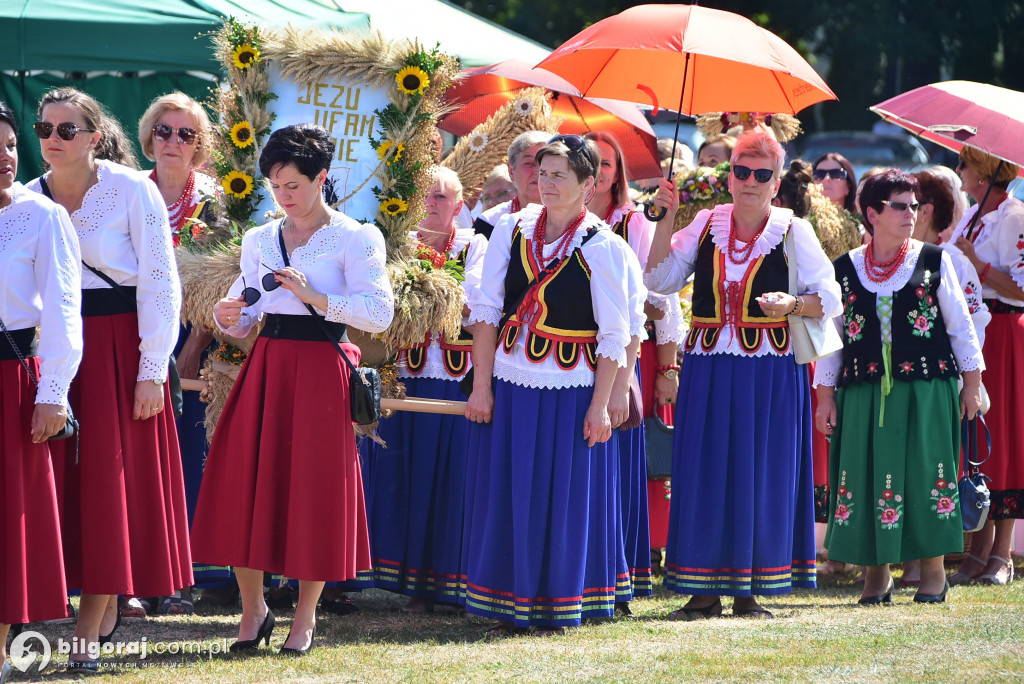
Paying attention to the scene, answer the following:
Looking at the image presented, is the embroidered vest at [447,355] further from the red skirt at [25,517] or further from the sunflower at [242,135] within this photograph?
the red skirt at [25,517]

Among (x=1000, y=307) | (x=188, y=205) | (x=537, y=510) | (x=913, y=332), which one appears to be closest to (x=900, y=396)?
(x=913, y=332)

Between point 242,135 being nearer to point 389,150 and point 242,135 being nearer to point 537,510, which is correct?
point 389,150

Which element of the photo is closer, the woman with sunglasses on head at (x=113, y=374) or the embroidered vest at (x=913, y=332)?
the woman with sunglasses on head at (x=113, y=374)

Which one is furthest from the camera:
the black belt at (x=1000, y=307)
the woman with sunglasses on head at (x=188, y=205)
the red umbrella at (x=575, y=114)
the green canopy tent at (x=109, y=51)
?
the red umbrella at (x=575, y=114)

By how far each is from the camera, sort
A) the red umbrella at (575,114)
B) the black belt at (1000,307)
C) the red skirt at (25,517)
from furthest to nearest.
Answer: the red umbrella at (575,114) < the black belt at (1000,307) < the red skirt at (25,517)

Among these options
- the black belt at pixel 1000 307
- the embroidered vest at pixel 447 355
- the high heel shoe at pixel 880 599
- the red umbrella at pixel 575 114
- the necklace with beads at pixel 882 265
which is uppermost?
the red umbrella at pixel 575 114

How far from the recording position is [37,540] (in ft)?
15.0

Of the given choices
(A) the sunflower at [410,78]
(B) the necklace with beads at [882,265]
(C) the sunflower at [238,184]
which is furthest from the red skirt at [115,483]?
(B) the necklace with beads at [882,265]

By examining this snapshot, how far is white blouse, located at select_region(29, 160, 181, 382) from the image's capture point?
502 centimetres

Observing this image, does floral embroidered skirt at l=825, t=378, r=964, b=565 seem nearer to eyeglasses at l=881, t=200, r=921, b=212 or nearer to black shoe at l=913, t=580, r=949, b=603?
black shoe at l=913, t=580, r=949, b=603

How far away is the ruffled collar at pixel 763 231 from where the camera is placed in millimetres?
6219

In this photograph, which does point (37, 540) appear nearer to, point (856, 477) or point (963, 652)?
point (963, 652)

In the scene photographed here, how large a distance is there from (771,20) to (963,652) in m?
17.4

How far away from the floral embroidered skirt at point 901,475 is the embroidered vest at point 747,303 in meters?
0.73
